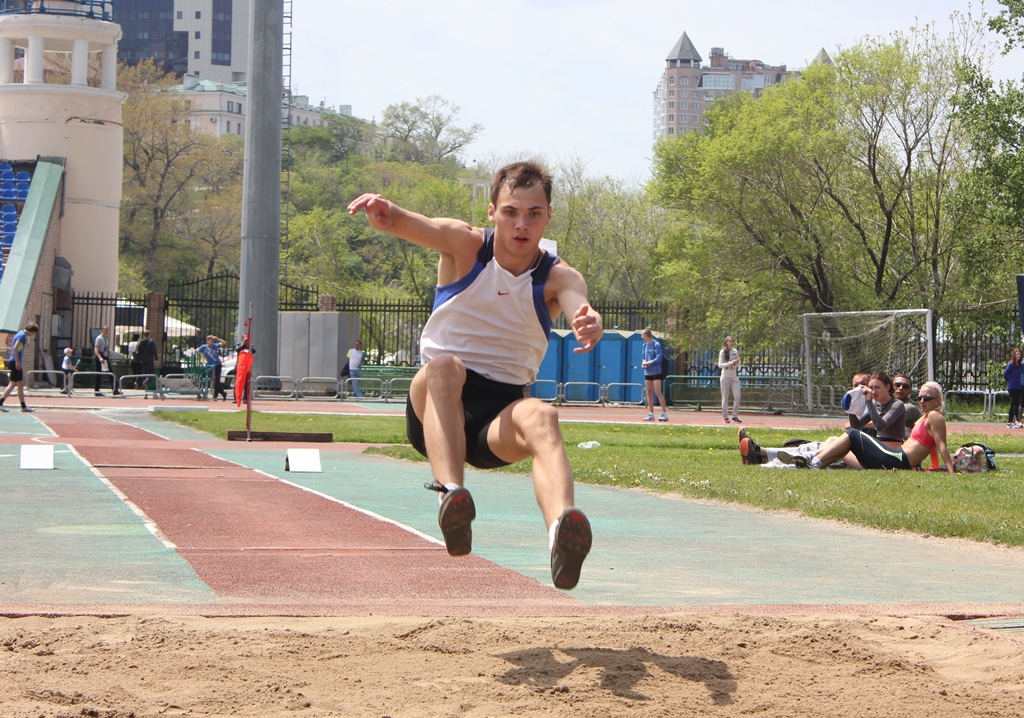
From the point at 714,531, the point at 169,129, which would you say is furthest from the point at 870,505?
the point at 169,129

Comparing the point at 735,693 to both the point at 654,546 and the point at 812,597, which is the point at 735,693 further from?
the point at 654,546

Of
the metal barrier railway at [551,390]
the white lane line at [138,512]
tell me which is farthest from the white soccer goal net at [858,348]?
the white lane line at [138,512]

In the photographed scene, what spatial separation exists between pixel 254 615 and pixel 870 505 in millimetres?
7129

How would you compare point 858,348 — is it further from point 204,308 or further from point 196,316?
point 196,316

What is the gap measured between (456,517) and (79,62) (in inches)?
1819

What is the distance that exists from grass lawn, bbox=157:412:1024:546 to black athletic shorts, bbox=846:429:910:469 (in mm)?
280

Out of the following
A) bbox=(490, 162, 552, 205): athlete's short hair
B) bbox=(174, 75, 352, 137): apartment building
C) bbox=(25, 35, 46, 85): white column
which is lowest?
bbox=(490, 162, 552, 205): athlete's short hair

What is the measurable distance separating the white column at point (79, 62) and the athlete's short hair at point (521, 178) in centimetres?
4442

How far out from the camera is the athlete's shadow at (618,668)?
16.1 feet

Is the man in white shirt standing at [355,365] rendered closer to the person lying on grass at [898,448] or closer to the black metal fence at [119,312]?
the black metal fence at [119,312]

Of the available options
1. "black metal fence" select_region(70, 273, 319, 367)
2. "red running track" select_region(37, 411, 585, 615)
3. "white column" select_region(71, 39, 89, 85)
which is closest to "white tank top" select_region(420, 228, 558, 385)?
"red running track" select_region(37, 411, 585, 615)

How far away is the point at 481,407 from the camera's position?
→ 19.1ft

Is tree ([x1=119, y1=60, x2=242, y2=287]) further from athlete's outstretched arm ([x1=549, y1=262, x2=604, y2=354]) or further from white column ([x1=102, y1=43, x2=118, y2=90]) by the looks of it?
athlete's outstretched arm ([x1=549, y1=262, x2=604, y2=354])

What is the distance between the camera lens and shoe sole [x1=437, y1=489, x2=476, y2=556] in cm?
529
